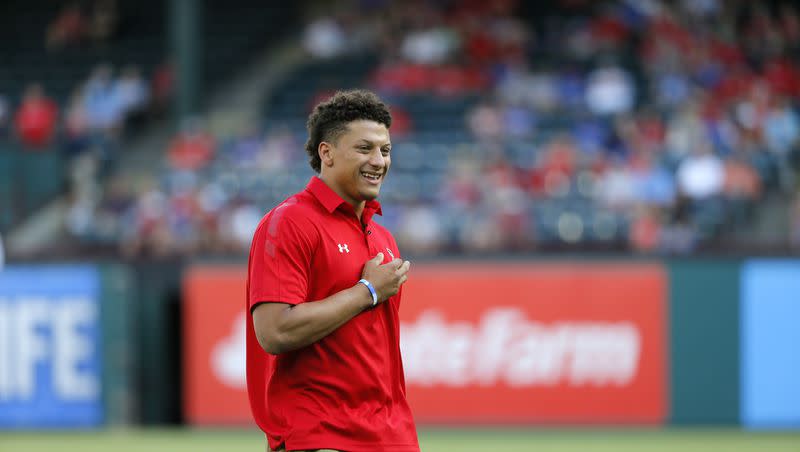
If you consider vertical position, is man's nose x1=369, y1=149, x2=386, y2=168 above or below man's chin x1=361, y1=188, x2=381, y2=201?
above

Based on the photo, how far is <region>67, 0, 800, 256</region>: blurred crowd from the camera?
45.5 feet

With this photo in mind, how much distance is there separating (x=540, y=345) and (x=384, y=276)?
27.3 ft

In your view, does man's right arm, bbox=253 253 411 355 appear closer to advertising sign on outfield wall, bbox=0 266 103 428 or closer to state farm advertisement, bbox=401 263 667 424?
state farm advertisement, bbox=401 263 667 424

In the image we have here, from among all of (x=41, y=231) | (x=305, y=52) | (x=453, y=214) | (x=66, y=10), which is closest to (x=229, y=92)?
(x=305, y=52)

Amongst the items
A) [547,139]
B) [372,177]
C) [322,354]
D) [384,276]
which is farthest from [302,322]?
[547,139]

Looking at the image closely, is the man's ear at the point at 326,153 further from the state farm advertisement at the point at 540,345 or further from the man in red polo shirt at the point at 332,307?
the state farm advertisement at the point at 540,345

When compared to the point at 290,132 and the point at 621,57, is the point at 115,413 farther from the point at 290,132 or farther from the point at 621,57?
the point at 621,57

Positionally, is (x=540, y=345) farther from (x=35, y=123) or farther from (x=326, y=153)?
(x=35, y=123)

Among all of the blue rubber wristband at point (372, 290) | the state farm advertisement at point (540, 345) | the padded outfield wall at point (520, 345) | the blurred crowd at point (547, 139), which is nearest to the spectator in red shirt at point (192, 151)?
the blurred crowd at point (547, 139)

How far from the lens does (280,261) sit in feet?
12.9

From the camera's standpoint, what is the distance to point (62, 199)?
17.0 meters

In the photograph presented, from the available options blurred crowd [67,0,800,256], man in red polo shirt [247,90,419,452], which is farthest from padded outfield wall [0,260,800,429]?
man in red polo shirt [247,90,419,452]

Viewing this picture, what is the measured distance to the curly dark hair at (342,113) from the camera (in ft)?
13.7

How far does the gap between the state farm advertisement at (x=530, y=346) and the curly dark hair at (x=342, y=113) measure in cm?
789
